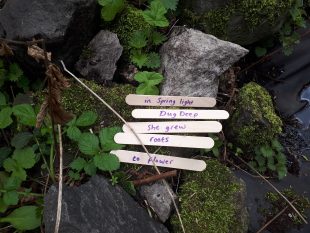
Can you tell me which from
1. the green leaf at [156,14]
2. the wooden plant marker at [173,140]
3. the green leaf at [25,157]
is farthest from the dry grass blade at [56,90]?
the green leaf at [156,14]

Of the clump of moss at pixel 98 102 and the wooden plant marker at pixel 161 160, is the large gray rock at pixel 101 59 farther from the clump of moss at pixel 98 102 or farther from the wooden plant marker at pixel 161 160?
the wooden plant marker at pixel 161 160

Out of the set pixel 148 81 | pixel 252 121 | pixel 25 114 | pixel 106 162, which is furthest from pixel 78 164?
pixel 252 121

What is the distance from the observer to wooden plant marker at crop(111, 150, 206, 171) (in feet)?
7.22

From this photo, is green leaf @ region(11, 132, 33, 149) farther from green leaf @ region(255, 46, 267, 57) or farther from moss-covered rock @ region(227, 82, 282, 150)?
green leaf @ region(255, 46, 267, 57)

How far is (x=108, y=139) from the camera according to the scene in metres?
2.13

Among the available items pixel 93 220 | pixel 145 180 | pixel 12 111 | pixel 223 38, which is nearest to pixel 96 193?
pixel 93 220

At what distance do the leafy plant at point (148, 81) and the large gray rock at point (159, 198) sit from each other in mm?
557

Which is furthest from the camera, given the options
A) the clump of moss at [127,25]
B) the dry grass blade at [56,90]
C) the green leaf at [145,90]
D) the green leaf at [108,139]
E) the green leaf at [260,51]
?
the green leaf at [260,51]

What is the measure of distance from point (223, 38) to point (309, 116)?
32.4 inches

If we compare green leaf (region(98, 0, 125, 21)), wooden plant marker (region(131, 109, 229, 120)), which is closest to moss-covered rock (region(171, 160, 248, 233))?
wooden plant marker (region(131, 109, 229, 120))

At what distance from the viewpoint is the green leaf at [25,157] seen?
211 centimetres

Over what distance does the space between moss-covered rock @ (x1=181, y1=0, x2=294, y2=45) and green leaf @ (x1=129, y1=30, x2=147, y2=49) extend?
0.41 m

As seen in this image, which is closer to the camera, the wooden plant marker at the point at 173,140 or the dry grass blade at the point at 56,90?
the dry grass blade at the point at 56,90

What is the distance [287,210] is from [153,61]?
1232mm
